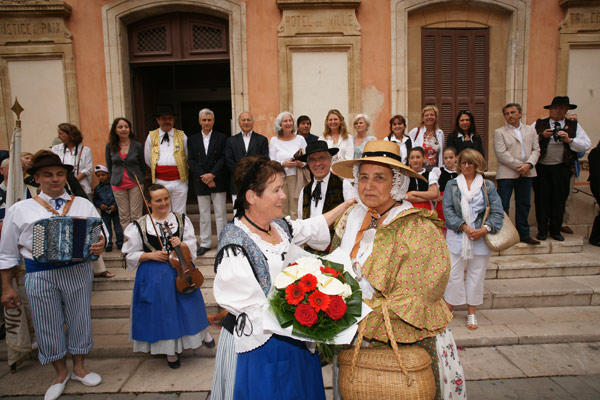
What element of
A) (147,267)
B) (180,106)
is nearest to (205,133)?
(147,267)

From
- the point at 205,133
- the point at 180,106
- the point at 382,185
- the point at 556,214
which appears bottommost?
the point at 556,214

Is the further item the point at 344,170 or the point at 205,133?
the point at 205,133

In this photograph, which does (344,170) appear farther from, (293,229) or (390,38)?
(390,38)

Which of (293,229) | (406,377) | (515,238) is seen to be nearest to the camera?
(406,377)

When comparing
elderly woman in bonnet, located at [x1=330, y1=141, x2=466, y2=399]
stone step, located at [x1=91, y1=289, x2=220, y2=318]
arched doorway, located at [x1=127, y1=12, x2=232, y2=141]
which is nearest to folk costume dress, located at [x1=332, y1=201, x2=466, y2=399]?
elderly woman in bonnet, located at [x1=330, y1=141, x2=466, y2=399]

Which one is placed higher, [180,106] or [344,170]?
[180,106]

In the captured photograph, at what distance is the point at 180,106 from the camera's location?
11.5 m

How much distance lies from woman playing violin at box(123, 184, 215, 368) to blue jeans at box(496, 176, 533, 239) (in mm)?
5446

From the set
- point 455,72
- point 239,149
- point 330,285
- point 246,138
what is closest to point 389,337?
point 330,285

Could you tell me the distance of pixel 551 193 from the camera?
22.3 feet

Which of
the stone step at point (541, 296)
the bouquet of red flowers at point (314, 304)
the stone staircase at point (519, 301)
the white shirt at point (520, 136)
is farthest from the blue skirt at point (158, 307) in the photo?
the white shirt at point (520, 136)

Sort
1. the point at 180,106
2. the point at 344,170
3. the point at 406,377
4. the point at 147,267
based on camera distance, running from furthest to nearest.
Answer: the point at 180,106 → the point at 147,267 → the point at 344,170 → the point at 406,377

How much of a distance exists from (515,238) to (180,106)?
978cm

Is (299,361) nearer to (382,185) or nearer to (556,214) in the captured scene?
(382,185)
